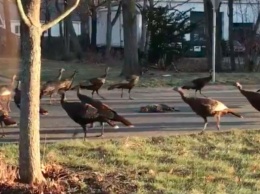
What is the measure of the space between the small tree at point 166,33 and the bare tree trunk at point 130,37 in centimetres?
583

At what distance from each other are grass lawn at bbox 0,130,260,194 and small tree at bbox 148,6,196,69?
21.5 meters

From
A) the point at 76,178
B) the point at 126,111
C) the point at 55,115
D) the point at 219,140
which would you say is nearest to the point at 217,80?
the point at 126,111

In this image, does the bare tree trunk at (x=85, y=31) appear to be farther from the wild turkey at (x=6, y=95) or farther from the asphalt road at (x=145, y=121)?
the wild turkey at (x=6, y=95)

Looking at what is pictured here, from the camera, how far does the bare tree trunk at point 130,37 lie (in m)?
25.8

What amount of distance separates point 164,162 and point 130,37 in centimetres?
1737

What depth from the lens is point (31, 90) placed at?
731 centimetres

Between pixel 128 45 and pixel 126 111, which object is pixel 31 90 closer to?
pixel 126 111

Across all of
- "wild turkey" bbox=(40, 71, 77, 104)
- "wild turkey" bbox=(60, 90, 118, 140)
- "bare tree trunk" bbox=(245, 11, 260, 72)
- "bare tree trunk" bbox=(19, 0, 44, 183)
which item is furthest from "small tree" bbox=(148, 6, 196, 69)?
"bare tree trunk" bbox=(19, 0, 44, 183)

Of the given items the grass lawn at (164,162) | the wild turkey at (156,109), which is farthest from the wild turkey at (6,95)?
the grass lawn at (164,162)

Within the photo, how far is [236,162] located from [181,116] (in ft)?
16.1

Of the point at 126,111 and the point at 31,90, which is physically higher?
the point at 31,90

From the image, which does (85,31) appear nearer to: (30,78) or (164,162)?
(164,162)

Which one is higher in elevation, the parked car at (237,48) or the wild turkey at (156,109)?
the parked car at (237,48)

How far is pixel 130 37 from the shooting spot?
26.2m
